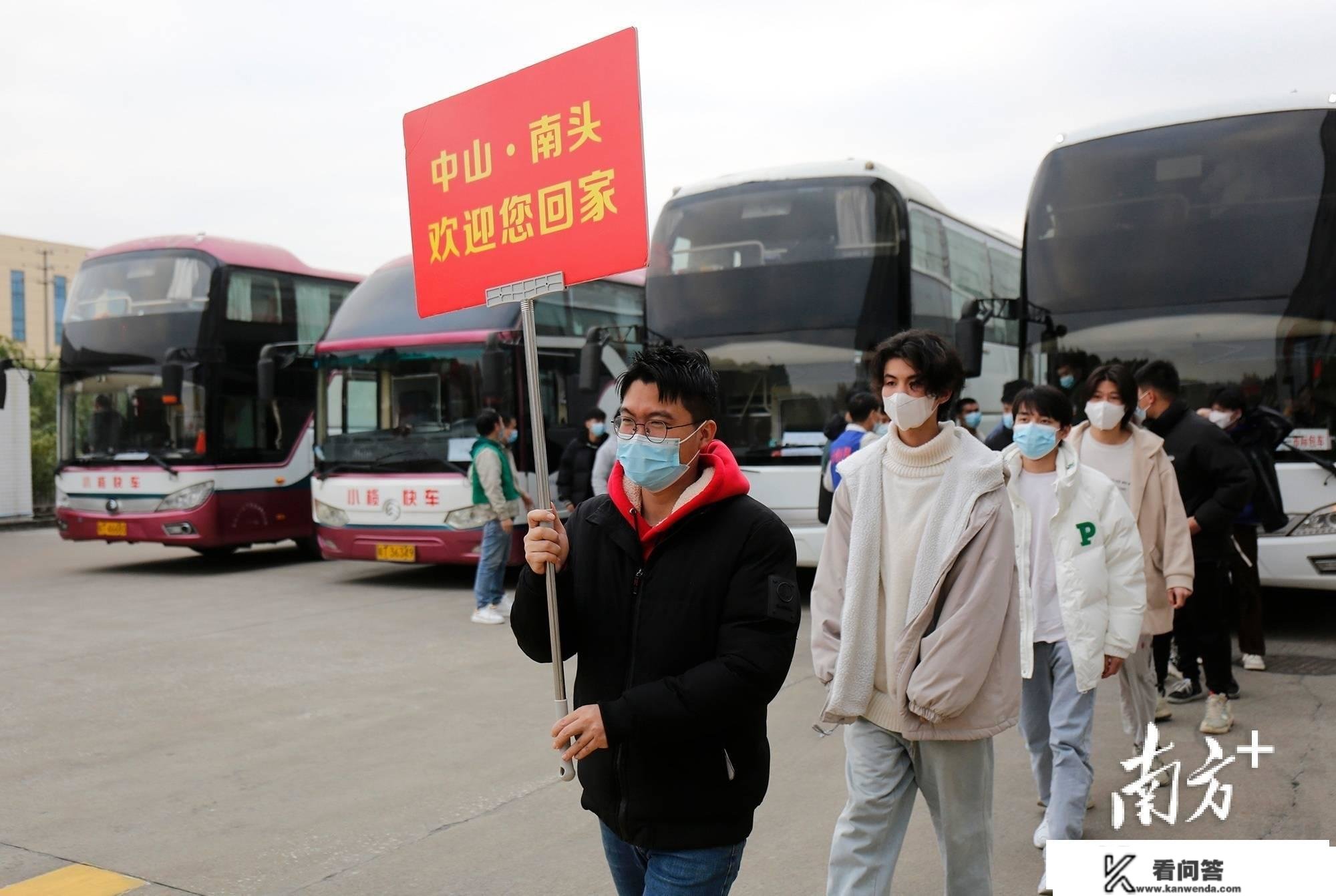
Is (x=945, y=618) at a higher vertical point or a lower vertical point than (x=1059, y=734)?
higher

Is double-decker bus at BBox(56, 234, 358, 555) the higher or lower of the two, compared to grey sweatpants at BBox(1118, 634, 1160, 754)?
higher

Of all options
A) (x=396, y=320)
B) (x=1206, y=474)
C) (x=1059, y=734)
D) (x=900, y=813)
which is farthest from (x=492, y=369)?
(x=900, y=813)

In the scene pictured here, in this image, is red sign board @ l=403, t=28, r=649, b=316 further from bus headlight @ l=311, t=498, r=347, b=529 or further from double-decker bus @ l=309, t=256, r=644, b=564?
bus headlight @ l=311, t=498, r=347, b=529

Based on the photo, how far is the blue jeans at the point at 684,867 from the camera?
2385 mm

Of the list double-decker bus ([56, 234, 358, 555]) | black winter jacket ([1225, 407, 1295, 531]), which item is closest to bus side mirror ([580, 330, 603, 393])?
double-decker bus ([56, 234, 358, 555])

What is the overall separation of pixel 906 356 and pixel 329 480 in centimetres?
1016

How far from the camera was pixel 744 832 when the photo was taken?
7.98 feet

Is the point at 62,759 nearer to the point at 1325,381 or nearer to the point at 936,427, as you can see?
the point at 936,427

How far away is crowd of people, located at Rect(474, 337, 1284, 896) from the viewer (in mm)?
2400

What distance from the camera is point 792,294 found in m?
10.3

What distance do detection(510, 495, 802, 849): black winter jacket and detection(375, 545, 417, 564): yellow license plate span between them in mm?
9797

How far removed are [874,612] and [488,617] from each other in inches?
281

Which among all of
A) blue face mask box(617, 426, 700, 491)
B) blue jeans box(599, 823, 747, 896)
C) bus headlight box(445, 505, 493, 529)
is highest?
blue face mask box(617, 426, 700, 491)

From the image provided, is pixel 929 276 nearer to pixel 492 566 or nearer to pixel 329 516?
pixel 492 566
